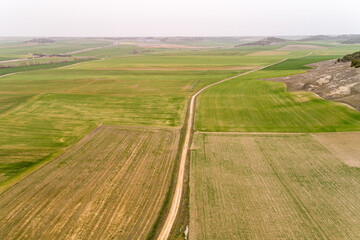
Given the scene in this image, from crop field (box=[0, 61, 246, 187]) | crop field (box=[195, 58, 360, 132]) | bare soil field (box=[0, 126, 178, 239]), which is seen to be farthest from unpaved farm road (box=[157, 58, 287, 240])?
crop field (box=[0, 61, 246, 187])

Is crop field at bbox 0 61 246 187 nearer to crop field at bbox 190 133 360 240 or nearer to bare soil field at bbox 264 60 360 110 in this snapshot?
crop field at bbox 190 133 360 240

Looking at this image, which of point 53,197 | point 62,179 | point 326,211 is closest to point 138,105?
point 62,179

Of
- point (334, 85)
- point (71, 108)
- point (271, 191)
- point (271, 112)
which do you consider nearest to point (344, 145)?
point (271, 112)

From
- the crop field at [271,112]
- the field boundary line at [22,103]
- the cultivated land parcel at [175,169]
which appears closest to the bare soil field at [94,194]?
the cultivated land parcel at [175,169]

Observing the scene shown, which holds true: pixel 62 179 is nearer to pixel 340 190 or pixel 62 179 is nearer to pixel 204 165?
pixel 204 165

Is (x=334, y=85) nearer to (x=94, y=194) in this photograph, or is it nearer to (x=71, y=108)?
(x=94, y=194)

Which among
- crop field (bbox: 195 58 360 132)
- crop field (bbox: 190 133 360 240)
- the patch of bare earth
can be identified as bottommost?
crop field (bbox: 190 133 360 240)
